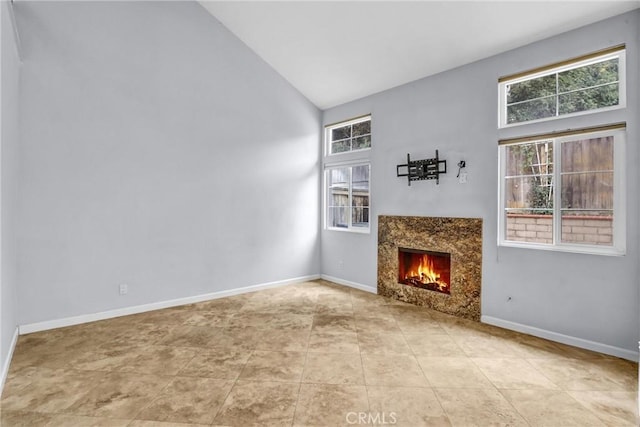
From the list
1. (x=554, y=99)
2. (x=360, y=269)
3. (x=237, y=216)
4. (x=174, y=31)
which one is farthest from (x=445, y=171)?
(x=174, y=31)

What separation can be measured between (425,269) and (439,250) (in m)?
0.44

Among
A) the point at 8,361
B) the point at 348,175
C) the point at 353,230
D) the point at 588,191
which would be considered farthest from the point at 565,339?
the point at 8,361

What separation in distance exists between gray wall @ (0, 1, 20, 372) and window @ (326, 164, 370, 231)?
4.56 m

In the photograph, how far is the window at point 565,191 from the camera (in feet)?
10.4

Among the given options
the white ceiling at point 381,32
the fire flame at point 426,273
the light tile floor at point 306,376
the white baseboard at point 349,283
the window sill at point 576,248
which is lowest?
the light tile floor at point 306,376

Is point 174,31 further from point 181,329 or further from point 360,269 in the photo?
point 360,269

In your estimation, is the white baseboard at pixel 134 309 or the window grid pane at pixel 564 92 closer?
the window grid pane at pixel 564 92

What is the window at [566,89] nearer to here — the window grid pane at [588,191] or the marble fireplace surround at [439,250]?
the window grid pane at [588,191]

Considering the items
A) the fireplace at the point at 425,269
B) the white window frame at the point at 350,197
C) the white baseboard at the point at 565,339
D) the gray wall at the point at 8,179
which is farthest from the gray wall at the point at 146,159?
the white baseboard at the point at 565,339

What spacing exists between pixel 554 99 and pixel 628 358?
272 centimetres

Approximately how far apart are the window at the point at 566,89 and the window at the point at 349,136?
224 cm

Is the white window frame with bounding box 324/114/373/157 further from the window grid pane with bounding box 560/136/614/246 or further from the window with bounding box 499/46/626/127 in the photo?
the window grid pane with bounding box 560/136/614/246

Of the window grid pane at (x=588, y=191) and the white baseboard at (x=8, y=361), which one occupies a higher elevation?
the window grid pane at (x=588, y=191)

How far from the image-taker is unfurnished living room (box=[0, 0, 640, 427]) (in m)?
2.54
